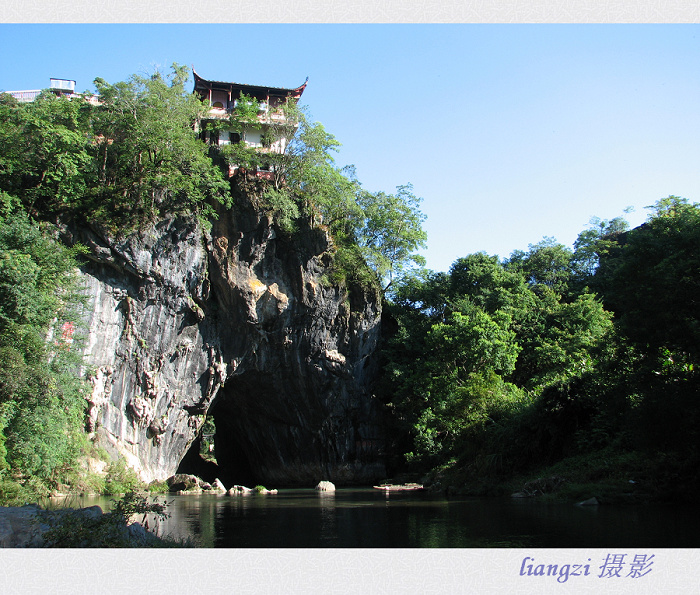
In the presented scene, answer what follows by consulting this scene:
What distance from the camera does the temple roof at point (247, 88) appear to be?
Answer: 34.5 m

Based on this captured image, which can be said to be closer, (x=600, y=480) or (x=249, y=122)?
(x=600, y=480)

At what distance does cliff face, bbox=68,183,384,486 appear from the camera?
25125 mm

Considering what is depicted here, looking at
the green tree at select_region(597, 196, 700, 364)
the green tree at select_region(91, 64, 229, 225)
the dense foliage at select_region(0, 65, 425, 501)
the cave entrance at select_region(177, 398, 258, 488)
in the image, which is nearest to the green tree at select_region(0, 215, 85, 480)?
the dense foliage at select_region(0, 65, 425, 501)

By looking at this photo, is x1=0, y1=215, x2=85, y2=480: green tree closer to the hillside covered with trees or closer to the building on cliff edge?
the hillside covered with trees

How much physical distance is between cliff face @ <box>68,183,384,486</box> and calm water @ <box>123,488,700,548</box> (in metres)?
10.6

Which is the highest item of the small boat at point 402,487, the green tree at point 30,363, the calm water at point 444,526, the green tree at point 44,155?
the green tree at point 44,155

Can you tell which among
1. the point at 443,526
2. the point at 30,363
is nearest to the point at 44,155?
the point at 30,363

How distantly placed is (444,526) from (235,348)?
767 inches

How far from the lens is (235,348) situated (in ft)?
97.5

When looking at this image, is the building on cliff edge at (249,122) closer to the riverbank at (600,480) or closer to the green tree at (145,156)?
the green tree at (145,156)

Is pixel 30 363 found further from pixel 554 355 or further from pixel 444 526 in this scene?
pixel 554 355

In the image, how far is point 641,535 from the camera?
32.0 ft

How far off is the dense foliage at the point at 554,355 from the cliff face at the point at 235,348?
328 cm

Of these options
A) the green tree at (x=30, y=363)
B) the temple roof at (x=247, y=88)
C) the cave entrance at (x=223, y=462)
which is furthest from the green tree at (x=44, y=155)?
the cave entrance at (x=223, y=462)
